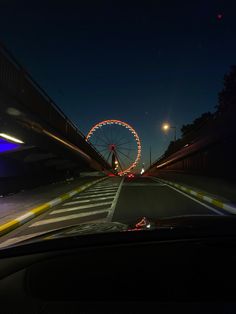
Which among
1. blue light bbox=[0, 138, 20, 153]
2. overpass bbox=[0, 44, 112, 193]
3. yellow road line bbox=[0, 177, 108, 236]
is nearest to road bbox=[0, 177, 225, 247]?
yellow road line bbox=[0, 177, 108, 236]

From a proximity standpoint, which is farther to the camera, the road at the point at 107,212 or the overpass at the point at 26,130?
the overpass at the point at 26,130

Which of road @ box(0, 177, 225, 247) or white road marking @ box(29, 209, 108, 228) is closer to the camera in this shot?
road @ box(0, 177, 225, 247)

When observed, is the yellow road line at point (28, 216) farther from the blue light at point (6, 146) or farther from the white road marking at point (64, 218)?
the blue light at point (6, 146)

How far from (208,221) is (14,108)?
13.2 metres

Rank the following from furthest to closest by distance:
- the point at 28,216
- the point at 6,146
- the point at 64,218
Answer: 1. the point at 6,146
2. the point at 64,218
3. the point at 28,216

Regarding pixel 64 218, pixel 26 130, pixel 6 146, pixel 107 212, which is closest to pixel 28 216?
pixel 64 218

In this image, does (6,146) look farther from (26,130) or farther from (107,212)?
(107,212)

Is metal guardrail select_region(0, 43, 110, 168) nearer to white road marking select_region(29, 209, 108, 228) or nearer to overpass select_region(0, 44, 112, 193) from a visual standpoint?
overpass select_region(0, 44, 112, 193)

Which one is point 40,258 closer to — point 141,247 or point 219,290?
point 141,247

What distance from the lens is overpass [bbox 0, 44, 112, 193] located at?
14.8 m

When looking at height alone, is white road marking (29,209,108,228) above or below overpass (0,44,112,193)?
below

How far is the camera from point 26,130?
17844mm

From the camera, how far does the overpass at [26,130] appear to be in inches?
583

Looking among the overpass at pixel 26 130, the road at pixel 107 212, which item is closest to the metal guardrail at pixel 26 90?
the overpass at pixel 26 130
